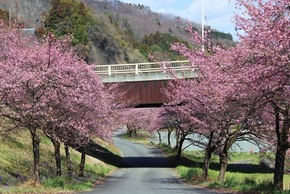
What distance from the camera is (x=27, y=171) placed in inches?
842

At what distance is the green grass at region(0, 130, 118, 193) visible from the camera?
16.8 metres

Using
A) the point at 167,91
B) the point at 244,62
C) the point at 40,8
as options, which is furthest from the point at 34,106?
the point at 40,8

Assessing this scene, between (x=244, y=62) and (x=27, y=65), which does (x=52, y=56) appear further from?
(x=244, y=62)

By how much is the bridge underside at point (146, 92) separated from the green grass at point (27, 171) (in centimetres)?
649

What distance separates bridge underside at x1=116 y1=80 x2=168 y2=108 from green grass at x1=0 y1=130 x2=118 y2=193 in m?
6.49

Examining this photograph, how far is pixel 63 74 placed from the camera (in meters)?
17.1

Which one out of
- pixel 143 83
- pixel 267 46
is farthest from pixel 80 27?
pixel 267 46

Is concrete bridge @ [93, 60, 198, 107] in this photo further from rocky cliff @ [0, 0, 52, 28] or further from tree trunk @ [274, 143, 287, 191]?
rocky cliff @ [0, 0, 52, 28]

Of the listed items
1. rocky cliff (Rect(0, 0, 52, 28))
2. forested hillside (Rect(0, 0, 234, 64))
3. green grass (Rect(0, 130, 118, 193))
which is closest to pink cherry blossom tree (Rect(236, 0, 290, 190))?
green grass (Rect(0, 130, 118, 193))

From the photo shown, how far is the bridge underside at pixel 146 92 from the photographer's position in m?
33.8

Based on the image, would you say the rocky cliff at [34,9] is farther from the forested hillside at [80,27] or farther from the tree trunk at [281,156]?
the tree trunk at [281,156]

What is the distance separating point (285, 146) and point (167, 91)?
52.3 feet

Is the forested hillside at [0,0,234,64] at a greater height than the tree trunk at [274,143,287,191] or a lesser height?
greater

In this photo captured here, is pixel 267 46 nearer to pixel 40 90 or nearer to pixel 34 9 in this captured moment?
pixel 40 90
